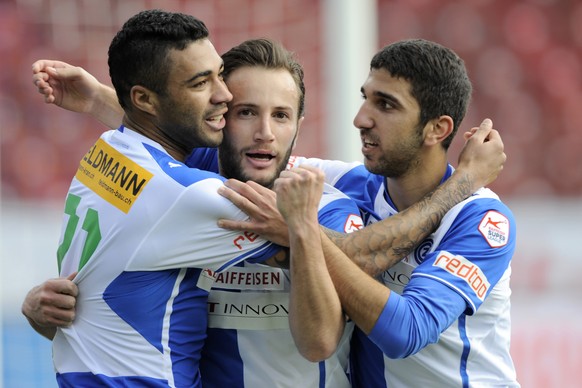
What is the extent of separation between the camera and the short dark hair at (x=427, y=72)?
147 inches

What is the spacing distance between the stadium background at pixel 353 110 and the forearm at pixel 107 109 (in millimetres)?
2331

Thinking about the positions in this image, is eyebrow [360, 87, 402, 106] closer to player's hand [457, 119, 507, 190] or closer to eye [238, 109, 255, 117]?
player's hand [457, 119, 507, 190]

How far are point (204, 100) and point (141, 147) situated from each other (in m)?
0.28

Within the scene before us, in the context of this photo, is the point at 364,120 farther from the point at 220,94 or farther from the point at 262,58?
the point at 220,94

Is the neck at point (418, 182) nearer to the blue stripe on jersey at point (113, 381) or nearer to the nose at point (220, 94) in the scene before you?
the nose at point (220, 94)

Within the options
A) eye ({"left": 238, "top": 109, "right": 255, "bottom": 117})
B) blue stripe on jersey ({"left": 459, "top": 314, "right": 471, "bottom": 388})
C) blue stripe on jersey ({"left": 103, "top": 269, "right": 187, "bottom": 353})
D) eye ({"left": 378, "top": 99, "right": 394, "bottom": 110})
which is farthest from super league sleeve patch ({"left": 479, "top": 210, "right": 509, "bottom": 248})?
blue stripe on jersey ({"left": 103, "top": 269, "right": 187, "bottom": 353})

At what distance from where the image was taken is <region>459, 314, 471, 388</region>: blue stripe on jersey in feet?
12.0

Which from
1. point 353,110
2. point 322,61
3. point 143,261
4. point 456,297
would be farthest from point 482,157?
point 322,61

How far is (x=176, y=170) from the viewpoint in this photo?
3.34 m

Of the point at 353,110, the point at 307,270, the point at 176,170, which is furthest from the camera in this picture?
the point at 353,110

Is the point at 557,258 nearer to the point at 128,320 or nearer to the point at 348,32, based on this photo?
the point at 348,32

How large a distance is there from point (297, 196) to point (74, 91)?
1.44 m

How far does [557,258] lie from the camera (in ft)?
25.0

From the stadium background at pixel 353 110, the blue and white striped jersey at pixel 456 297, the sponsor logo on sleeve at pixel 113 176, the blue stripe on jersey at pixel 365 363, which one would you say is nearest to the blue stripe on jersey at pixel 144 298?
the sponsor logo on sleeve at pixel 113 176
